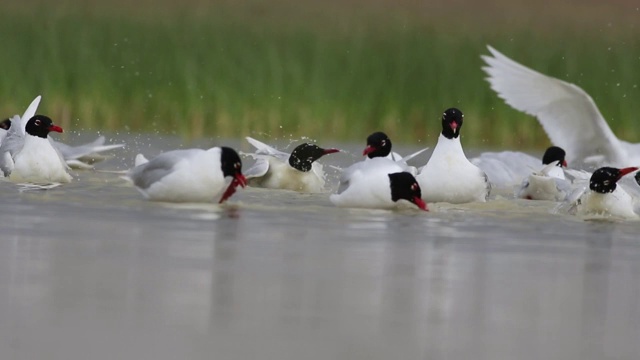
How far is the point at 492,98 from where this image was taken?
14.5 m

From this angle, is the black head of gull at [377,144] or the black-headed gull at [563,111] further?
the black-headed gull at [563,111]

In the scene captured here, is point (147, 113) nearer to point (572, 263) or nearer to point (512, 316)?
point (572, 263)

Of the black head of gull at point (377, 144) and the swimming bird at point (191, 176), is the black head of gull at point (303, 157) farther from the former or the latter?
the swimming bird at point (191, 176)

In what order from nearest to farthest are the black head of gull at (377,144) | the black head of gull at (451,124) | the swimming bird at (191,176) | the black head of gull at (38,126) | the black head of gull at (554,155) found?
the swimming bird at (191,176) → the black head of gull at (451,124) → the black head of gull at (38,126) → the black head of gull at (377,144) → the black head of gull at (554,155)

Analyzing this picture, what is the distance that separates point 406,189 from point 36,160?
2446 millimetres

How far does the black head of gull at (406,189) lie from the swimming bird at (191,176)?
831mm

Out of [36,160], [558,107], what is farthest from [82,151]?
[558,107]

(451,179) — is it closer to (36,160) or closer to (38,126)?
(36,160)

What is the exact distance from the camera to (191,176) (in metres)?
8.76

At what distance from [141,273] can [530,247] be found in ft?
7.04

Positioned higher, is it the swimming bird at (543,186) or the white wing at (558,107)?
the white wing at (558,107)

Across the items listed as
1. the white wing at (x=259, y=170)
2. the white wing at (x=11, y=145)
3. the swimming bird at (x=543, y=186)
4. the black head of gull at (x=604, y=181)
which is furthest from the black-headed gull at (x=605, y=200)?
the white wing at (x=11, y=145)

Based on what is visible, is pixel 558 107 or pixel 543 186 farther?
pixel 558 107

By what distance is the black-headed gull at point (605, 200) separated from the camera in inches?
358
